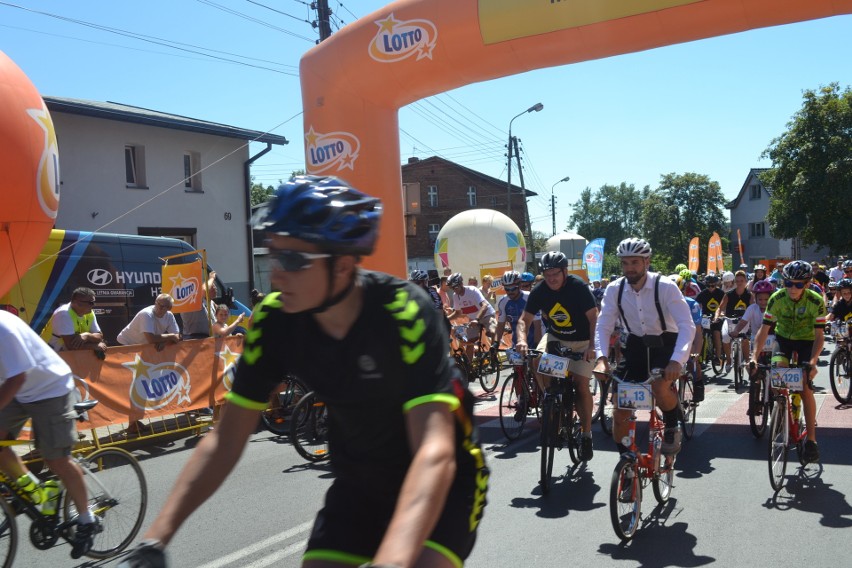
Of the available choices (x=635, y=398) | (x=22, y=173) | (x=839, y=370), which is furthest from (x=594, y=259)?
(x=22, y=173)

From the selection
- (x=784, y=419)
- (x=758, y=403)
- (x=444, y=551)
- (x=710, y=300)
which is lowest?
(x=758, y=403)

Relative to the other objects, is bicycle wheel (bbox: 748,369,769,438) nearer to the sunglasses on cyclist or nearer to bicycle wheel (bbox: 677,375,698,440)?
bicycle wheel (bbox: 677,375,698,440)

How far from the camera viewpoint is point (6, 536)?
4.84 metres

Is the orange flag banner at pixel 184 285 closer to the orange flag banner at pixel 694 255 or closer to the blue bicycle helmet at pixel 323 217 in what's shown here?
the blue bicycle helmet at pixel 323 217

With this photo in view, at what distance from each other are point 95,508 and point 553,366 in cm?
394

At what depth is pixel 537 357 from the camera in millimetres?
8391

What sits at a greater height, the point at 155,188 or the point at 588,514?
the point at 155,188

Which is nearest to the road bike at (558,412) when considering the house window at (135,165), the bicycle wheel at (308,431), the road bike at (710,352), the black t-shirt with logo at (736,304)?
the bicycle wheel at (308,431)

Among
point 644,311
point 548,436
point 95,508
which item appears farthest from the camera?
point 548,436

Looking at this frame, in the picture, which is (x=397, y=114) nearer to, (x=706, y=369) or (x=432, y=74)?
(x=432, y=74)

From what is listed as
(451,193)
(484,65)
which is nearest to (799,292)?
(484,65)

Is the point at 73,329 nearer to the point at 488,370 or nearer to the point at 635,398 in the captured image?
the point at 635,398

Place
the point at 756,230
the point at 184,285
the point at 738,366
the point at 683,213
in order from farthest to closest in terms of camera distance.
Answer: the point at 683,213
the point at 756,230
the point at 738,366
the point at 184,285

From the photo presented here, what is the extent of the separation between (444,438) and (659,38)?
8.13m
